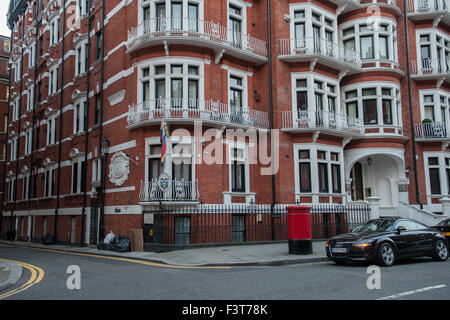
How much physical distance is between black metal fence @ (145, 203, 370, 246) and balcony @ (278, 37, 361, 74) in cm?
755

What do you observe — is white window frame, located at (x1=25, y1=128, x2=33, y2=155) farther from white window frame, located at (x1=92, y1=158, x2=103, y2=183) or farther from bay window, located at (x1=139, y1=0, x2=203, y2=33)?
bay window, located at (x1=139, y1=0, x2=203, y2=33)

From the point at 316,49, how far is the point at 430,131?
9.00m

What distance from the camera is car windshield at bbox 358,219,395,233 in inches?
461

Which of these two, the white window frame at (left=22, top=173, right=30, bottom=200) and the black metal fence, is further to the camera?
the white window frame at (left=22, top=173, right=30, bottom=200)

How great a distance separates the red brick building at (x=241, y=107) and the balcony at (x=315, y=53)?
3.4 inches

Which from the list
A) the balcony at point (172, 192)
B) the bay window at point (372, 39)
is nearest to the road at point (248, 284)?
the balcony at point (172, 192)

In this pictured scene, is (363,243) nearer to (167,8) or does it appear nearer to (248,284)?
(248,284)

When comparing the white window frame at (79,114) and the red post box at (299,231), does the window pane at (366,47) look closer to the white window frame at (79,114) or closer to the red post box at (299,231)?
the red post box at (299,231)

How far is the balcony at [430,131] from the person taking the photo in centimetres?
2392

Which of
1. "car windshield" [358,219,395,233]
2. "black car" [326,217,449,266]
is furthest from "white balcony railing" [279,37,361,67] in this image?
"black car" [326,217,449,266]

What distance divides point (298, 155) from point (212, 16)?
8048mm

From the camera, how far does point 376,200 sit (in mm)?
19250

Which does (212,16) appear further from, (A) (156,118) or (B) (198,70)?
(A) (156,118)

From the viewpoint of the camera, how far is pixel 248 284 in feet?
27.0
